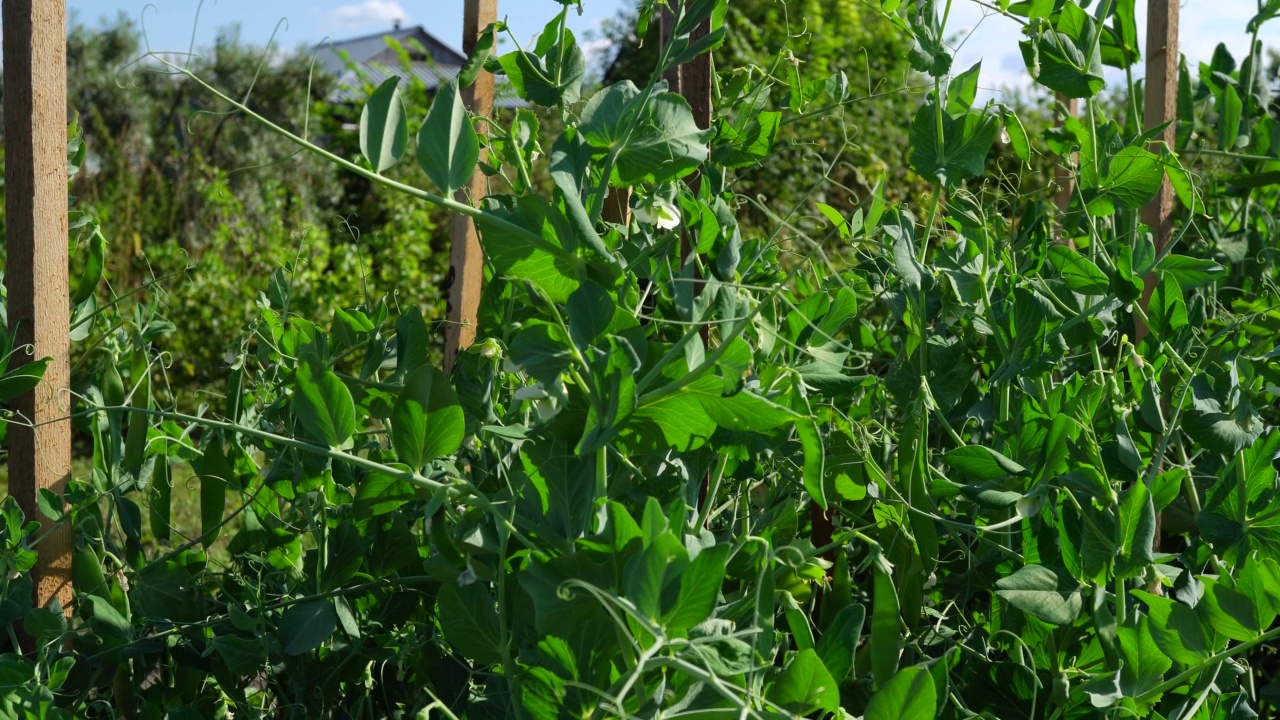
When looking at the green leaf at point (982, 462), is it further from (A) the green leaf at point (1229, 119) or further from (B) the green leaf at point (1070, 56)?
(A) the green leaf at point (1229, 119)

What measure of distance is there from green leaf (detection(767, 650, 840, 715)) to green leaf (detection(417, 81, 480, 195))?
1.07ft

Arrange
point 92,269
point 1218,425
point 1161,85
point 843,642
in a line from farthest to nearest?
point 1161,85 < point 92,269 < point 1218,425 < point 843,642

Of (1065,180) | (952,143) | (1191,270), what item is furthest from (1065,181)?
(952,143)

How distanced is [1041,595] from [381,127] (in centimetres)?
52

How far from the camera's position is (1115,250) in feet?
3.45

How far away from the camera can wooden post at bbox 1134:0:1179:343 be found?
1.42 meters

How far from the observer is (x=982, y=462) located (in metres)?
0.82

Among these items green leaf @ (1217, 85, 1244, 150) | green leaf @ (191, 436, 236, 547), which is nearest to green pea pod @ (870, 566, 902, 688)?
green leaf @ (191, 436, 236, 547)

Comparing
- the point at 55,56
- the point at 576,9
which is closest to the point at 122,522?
the point at 55,56

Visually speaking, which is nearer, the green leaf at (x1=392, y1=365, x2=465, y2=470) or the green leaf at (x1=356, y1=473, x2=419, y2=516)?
the green leaf at (x1=392, y1=365, x2=465, y2=470)

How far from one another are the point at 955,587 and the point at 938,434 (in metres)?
0.18

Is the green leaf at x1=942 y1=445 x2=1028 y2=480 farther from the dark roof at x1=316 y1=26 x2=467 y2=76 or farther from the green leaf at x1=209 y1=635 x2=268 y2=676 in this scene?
the dark roof at x1=316 y1=26 x2=467 y2=76

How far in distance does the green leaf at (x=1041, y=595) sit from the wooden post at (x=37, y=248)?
3.00 feet

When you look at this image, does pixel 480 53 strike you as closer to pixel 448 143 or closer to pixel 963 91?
pixel 448 143
